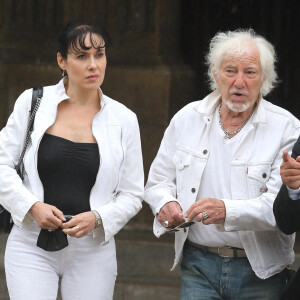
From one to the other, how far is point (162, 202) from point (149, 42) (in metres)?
3.10

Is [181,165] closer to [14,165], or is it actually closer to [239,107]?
[239,107]

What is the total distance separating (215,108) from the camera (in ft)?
17.8

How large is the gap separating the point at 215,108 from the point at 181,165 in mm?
362

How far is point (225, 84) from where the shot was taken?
5273 mm

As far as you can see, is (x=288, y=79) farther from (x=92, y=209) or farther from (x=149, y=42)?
(x=92, y=209)

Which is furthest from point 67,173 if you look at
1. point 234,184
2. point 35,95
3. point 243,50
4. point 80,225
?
point 243,50

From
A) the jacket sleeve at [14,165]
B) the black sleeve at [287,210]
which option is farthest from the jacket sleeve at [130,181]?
the black sleeve at [287,210]

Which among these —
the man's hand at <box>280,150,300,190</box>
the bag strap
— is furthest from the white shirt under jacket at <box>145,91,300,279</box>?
the bag strap

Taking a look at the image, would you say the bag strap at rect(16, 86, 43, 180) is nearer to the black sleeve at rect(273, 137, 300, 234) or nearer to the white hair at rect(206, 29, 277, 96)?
the white hair at rect(206, 29, 277, 96)

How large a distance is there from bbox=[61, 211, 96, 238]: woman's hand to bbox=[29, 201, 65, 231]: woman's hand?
0.04 meters

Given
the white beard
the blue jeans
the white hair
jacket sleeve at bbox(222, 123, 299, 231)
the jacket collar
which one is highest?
the white hair

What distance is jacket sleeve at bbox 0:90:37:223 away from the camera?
509 cm

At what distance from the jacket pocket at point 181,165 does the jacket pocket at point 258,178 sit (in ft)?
1.14

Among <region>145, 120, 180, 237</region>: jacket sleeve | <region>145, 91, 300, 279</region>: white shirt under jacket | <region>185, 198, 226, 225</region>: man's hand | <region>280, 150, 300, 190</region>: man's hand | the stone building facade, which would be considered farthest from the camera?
the stone building facade
